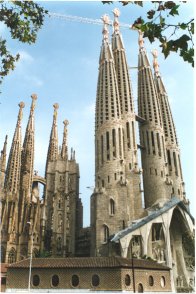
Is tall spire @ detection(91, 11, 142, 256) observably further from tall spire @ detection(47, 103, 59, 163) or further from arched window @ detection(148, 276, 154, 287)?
tall spire @ detection(47, 103, 59, 163)

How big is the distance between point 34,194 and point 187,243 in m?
35.9

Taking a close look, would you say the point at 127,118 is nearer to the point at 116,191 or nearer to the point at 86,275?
the point at 116,191

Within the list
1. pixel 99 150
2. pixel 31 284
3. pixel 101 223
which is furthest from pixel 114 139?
pixel 31 284

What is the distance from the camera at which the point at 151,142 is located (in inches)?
2571

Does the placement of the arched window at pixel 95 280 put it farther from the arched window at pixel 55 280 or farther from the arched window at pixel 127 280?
the arched window at pixel 55 280

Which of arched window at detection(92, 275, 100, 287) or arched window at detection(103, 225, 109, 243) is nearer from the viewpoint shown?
arched window at detection(92, 275, 100, 287)

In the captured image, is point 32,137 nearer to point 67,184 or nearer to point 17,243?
point 67,184

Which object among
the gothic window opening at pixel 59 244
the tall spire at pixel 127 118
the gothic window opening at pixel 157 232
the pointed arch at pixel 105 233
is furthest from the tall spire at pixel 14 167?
the gothic window opening at pixel 157 232

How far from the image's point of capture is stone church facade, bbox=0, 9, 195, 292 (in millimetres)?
49344

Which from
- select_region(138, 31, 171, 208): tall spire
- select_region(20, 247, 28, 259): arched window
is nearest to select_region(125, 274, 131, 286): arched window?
select_region(138, 31, 171, 208): tall spire

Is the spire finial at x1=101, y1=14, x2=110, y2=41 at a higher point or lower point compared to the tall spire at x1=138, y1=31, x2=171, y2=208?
higher

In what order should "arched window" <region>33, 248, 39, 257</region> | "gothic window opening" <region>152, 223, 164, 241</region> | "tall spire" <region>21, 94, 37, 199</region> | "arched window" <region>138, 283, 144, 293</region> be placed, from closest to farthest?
"arched window" <region>138, 283, 144, 293</region>, "gothic window opening" <region>152, 223, 164, 241</region>, "arched window" <region>33, 248, 39, 257</region>, "tall spire" <region>21, 94, 37, 199</region>

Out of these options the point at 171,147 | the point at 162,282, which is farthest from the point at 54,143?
the point at 162,282

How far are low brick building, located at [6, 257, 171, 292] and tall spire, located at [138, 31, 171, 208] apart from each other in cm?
2571
